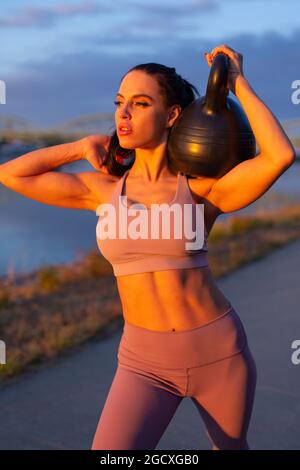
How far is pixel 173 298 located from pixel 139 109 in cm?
73

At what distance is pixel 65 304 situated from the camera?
7285mm

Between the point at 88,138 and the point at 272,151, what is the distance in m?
0.84

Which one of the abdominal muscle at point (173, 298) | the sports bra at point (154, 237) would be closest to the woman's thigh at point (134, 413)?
the abdominal muscle at point (173, 298)

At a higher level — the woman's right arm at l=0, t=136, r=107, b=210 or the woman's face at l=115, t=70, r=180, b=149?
the woman's face at l=115, t=70, r=180, b=149

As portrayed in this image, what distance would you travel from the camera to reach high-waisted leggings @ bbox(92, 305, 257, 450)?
8.43 ft

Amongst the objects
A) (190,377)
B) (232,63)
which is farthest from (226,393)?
(232,63)

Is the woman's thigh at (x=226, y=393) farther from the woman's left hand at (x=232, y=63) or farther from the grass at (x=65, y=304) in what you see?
the grass at (x=65, y=304)

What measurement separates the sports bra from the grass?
2.63 m

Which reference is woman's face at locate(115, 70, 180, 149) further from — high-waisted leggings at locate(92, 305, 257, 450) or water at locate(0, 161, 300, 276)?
water at locate(0, 161, 300, 276)

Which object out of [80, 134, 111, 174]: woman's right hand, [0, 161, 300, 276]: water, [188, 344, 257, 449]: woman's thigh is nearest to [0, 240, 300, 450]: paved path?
[188, 344, 257, 449]: woman's thigh

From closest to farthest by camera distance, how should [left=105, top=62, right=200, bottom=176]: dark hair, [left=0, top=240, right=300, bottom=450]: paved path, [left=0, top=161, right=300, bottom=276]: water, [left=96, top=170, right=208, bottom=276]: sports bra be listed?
[left=96, top=170, right=208, bottom=276]: sports bra → [left=105, top=62, right=200, bottom=176]: dark hair → [left=0, top=240, right=300, bottom=450]: paved path → [left=0, top=161, right=300, bottom=276]: water

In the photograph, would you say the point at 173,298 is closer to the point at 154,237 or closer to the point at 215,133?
the point at 154,237

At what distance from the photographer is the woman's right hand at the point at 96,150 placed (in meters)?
2.91
